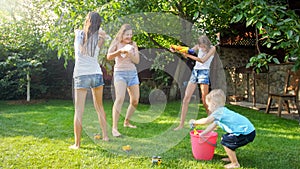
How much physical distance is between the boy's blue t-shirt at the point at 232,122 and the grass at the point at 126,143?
0.28m

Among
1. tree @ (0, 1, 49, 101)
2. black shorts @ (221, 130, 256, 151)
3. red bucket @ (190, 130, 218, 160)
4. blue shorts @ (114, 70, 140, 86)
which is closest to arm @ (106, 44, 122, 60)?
blue shorts @ (114, 70, 140, 86)

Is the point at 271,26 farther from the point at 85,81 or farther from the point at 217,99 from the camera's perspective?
the point at 85,81

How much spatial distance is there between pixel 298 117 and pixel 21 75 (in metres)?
5.36

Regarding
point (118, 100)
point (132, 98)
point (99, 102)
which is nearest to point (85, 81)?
point (99, 102)

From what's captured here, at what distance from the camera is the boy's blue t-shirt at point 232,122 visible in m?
2.00

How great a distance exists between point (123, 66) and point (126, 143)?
869 millimetres

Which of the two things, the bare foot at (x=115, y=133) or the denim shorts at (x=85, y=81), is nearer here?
the denim shorts at (x=85, y=81)

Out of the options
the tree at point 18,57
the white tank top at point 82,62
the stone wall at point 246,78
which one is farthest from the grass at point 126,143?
the tree at point 18,57

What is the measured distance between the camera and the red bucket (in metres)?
2.13

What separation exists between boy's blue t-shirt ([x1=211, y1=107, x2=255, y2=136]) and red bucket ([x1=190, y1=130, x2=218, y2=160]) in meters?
0.16

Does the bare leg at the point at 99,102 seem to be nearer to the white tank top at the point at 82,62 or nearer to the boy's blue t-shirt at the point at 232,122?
the white tank top at the point at 82,62

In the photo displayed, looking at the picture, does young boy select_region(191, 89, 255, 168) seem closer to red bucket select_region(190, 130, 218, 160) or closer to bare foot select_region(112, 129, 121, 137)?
red bucket select_region(190, 130, 218, 160)

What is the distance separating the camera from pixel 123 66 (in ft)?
9.89

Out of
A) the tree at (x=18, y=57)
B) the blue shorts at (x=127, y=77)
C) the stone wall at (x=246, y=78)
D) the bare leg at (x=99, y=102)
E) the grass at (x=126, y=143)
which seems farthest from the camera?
the tree at (x=18, y=57)
